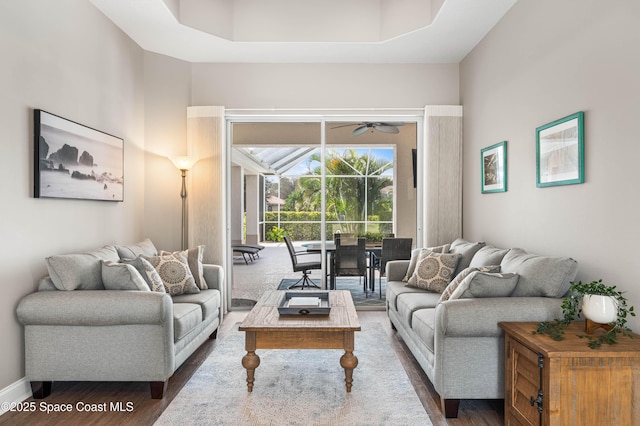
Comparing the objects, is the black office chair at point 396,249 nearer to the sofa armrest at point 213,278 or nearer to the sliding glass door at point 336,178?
the sliding glass door at point 336,178

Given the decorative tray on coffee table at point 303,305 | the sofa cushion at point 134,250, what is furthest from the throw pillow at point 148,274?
the decorative tray on coffee table at point 303,305

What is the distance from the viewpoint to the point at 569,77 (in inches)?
118

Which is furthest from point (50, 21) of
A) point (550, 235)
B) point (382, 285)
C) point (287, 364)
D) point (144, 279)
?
point (382, 285)

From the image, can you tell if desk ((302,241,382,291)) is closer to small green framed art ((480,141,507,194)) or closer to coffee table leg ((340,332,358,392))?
small green framed art ((480,141,507,194))

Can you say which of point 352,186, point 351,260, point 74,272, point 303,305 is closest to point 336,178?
point 352,186

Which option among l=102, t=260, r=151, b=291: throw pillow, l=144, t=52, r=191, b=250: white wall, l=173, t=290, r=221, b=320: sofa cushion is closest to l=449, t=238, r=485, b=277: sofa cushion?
l=173, t=290, r=221, b=320: sofa cushion

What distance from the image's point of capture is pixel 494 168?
4324mm

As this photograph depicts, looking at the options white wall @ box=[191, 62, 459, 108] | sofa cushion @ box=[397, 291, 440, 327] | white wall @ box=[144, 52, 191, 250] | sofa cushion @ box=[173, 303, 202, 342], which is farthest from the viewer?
white wall @ box=[191, 62, 459, 108]

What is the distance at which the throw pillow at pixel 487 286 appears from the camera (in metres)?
2.78

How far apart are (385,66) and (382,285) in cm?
278

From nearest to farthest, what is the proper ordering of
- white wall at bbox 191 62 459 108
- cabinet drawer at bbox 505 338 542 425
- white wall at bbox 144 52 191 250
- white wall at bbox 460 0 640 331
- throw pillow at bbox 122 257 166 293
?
cabinet drawer at bbox 505 338 542 425 → white wall at bbox 460 0 640 331 → throw pillow at bbox 122 257 166 293 → white wall at bbox 144 52 191 250 → white wall at bbox 191 62 459 108

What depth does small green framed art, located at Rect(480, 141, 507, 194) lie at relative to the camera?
4.09 metres

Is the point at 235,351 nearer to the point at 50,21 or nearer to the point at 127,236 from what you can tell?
the point at 127,236

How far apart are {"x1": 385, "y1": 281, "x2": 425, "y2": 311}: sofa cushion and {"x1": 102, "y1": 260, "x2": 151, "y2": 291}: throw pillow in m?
2.24
